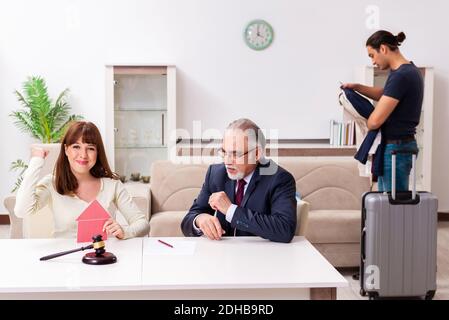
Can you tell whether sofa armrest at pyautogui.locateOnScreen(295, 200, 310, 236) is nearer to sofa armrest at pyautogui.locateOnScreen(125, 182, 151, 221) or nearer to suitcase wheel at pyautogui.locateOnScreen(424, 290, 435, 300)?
suitcase wheel at pyautogui.locateOnScreen(424, 290, 435, 300)

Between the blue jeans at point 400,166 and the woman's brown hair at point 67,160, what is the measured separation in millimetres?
1639

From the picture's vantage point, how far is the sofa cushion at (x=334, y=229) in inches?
164

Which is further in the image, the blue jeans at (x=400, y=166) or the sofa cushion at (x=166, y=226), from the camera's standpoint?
the sofa cushion at (x=166, y=226)

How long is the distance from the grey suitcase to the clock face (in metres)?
3.01

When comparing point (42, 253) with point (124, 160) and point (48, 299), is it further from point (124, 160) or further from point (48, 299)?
point (124, 160)

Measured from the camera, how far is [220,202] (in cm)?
236

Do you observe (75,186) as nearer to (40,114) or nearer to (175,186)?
(175,186)

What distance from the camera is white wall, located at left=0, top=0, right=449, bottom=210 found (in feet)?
19.9

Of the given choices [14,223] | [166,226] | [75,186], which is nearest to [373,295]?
[166,226]

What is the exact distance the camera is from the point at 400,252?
3467 mm

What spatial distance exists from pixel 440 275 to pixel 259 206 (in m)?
2.25

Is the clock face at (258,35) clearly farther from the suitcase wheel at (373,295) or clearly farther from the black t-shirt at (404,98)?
the suitcase wheel at (373,295)

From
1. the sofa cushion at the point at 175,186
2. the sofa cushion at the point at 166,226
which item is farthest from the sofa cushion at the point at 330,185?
the sofa cushion at the point at 166,226
